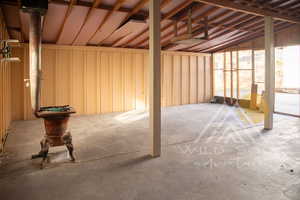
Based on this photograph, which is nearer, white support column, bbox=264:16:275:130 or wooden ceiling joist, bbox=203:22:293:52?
white support column, bbox=264:16:275:130

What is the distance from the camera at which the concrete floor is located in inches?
111

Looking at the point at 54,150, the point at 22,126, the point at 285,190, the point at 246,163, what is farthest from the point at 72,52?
the point at 285,190

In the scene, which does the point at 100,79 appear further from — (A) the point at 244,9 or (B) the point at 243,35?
(B) the point at 243,35

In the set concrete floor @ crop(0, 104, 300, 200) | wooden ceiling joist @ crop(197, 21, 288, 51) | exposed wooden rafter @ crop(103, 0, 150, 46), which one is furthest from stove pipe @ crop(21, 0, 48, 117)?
wooden ceiling joist @ crop(197, 21, 288, 51)

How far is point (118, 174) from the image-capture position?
3.39 meters

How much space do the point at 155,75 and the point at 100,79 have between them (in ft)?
17.4

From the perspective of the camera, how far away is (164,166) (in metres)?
3.70

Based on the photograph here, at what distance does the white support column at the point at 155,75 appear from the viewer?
13.4 ft

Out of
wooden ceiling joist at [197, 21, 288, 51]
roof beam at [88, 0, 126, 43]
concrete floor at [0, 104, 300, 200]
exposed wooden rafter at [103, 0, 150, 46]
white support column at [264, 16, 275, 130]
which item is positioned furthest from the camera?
wooden ceiling joist at [197, 21, 288, 51]

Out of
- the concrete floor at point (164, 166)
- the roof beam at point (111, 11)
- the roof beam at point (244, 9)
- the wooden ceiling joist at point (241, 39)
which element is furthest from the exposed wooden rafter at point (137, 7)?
the wooden ceiling joist at point (241, 39)

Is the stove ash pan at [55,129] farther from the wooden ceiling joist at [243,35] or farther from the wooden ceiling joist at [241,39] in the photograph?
the wooden ceiling joist at [241,39]

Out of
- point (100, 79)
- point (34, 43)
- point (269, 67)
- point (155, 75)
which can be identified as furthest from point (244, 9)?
point (100, 79)

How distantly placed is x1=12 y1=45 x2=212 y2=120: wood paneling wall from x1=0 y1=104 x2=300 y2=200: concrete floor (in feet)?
7.36

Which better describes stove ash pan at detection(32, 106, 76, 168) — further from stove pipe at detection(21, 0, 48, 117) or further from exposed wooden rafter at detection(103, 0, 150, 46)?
exposed wooden rafter at detection(103, 0, 150, 46)
